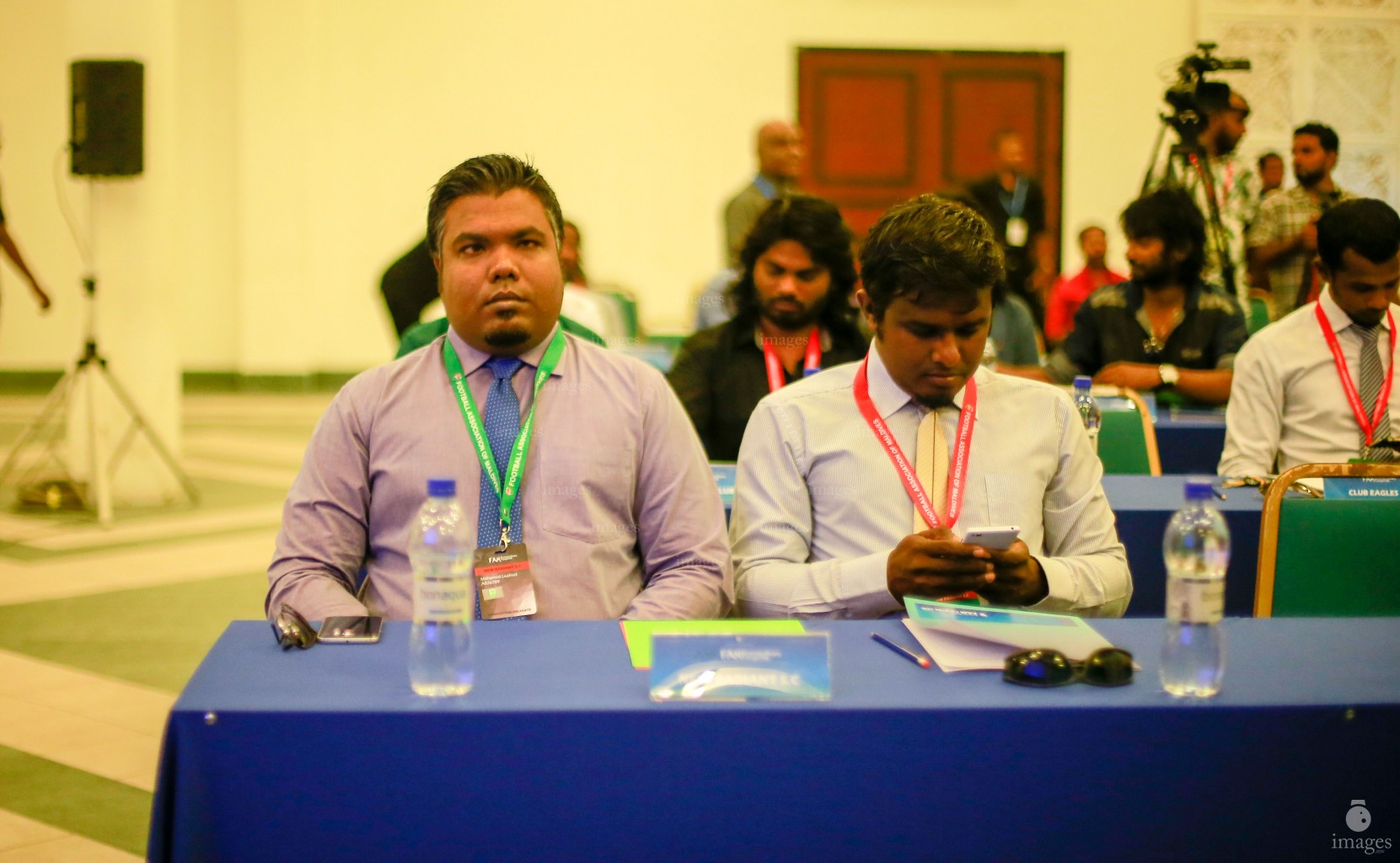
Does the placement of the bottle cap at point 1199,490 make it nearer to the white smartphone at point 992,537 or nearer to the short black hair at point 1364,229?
the white smartphone at point 992,537

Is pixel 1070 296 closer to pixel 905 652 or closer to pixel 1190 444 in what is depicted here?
pixel 1190 444

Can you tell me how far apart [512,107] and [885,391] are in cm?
909

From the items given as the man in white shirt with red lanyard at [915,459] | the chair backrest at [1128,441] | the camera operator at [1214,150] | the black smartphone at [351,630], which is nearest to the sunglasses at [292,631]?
the black smartphone at [351,630]

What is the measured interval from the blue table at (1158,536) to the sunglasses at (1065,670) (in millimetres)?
1091

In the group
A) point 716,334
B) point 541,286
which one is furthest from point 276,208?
point 541,286

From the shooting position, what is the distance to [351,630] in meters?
1.53

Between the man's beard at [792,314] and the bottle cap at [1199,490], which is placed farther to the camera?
the man's beard at [792,314]

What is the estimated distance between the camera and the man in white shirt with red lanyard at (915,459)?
1.85 metres

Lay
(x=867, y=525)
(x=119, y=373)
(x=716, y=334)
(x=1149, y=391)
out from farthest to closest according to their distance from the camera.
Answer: (x=119, y=373)
(x=1149, y=391)
(x=716, y=334)
(x=867, y=525)

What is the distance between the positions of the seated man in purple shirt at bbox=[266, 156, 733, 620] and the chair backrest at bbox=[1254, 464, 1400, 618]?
3.03 ft

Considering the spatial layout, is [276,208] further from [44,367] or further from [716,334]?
[716,334]

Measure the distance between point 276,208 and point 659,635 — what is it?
33.1 ft

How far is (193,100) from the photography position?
415 inches

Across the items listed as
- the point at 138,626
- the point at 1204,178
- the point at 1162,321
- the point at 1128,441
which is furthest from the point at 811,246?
the point at 1204,178
